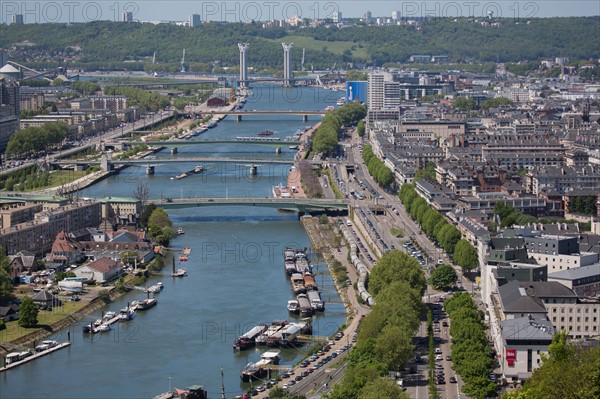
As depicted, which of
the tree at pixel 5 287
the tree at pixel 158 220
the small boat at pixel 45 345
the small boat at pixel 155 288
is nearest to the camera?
the small boat at pixel 45 345

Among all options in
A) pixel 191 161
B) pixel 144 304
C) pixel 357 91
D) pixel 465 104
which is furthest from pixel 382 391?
pixel 357 91

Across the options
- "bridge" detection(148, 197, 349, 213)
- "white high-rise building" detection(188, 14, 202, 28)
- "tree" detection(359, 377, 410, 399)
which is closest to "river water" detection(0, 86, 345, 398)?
"bridge" detection(148, 197, 349, 213)

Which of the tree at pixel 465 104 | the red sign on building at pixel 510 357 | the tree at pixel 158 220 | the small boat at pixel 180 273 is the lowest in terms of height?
the small boat at pixel 180 273

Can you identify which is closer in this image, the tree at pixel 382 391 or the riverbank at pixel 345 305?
the tree at pixel 382 391

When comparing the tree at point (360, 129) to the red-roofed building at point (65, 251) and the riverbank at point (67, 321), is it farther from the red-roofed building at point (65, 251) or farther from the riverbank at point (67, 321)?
the riverbank at point (67, 321)

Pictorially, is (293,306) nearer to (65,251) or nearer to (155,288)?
(155,288)

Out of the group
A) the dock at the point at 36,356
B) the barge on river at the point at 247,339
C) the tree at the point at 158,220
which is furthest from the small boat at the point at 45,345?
the tree at the point at 158,220
